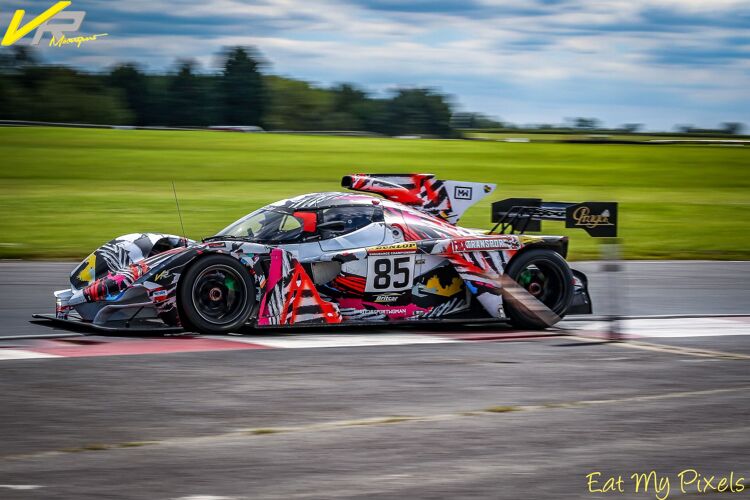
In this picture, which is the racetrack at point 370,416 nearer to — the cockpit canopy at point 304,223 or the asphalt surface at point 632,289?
the cockpit canopy at point 304,223

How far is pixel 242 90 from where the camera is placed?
85312mm

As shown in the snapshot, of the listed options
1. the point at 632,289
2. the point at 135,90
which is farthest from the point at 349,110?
the point at 632,289

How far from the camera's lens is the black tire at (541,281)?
34.1 ft

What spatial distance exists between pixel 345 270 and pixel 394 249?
0.56m

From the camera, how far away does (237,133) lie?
6481cm

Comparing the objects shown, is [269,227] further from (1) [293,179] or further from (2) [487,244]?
(1) [293,179]

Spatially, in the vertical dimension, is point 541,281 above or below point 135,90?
below

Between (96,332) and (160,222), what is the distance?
1448cm

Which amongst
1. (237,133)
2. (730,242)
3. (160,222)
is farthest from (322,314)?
(237,133)

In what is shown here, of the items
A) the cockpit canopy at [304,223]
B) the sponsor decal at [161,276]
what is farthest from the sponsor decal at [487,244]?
the sponsor decal at [161,276]

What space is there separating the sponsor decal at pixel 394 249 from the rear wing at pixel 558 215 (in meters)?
1.64

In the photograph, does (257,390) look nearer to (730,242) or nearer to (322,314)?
(322,314)

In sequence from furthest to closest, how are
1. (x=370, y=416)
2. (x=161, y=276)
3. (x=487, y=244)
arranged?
(x=487, y=244), (x=161, y=276), (x=370, y=416)

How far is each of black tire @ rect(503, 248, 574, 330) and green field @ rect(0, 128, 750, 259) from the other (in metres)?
9.18
